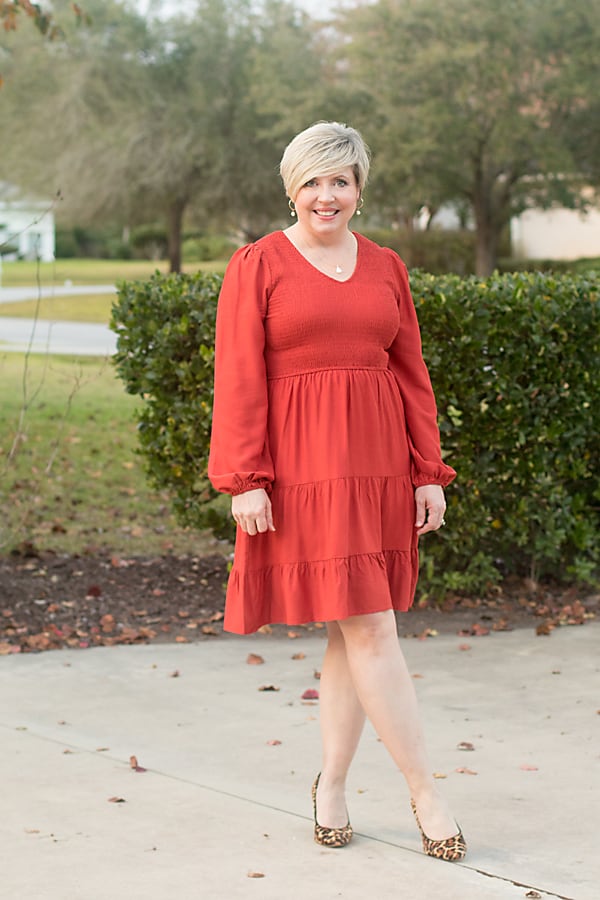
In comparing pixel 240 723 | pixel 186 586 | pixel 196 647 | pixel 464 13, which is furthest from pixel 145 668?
pixel 464 13

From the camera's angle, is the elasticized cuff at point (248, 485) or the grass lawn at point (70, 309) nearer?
the elasticized cuff at point (248, 485)

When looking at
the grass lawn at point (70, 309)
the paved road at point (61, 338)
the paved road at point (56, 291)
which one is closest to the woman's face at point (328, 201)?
the paved road at point (61, 338)

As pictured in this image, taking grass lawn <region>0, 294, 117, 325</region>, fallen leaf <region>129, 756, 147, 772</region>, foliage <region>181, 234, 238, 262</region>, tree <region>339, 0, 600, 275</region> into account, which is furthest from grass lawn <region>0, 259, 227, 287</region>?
fallen leaf <region>129, 756, 147, 772</region>

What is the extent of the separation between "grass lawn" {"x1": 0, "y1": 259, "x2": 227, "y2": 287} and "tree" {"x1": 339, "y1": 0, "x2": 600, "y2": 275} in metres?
14.7

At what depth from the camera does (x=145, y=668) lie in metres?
6.10

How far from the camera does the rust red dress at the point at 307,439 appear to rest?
3770mm

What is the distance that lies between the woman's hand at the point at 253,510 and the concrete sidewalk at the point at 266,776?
968mm

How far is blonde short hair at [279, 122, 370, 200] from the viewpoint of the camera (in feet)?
12.3

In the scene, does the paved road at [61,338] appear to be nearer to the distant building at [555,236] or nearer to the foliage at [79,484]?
the foliage at [79,484]

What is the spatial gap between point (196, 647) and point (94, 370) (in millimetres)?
12342

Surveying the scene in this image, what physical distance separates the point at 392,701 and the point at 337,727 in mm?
256

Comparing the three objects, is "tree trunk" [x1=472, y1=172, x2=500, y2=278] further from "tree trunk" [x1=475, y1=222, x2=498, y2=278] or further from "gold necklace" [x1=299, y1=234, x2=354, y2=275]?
"gold necklace" [x1=299, y1=234, x2=354, y2=275]

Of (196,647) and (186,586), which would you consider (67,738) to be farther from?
(186,586)

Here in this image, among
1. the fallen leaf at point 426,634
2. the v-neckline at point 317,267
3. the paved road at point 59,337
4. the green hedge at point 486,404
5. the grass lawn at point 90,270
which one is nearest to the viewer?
the v-neckline at point 317,267
